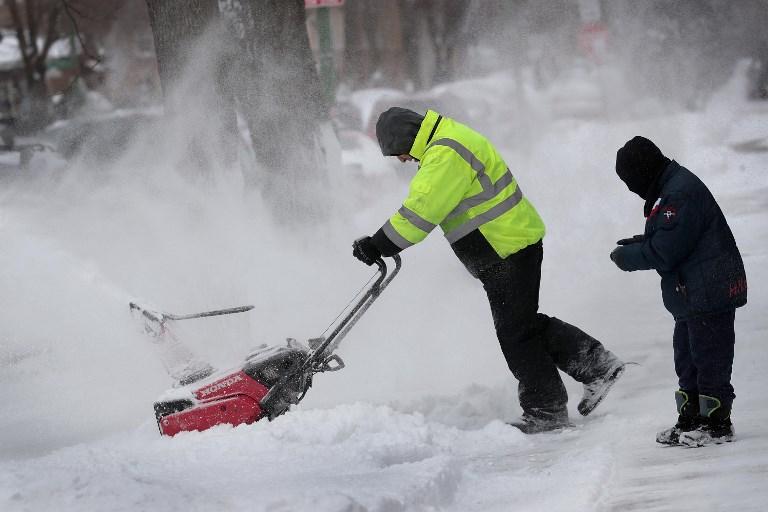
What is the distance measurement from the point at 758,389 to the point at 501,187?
1.78 m

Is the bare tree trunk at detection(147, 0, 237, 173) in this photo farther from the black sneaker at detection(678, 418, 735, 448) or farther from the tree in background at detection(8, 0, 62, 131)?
the tree in background at detection(8, 0, 62, 131)

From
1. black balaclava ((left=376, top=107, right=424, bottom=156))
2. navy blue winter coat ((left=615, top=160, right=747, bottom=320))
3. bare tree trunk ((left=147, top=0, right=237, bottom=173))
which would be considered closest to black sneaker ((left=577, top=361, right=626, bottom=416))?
navy blue winter coat ((left=615, top=160, right=747, bottom=320))

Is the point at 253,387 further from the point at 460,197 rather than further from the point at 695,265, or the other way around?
the point at 695,265

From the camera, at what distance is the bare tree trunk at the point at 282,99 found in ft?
32.4

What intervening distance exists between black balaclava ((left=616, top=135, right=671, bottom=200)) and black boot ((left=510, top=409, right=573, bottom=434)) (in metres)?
1.32

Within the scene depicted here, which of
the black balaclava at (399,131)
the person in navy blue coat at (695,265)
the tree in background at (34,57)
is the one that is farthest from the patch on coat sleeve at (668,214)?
the tree in background at (34,57)

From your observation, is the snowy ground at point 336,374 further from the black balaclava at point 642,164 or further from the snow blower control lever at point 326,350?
the black balaclava at point 642,164

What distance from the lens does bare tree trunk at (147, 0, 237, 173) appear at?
380 inches

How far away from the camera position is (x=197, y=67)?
9.66 m

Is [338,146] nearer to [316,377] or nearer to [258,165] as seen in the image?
[258,165]

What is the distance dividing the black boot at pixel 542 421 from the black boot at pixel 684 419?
716 mm

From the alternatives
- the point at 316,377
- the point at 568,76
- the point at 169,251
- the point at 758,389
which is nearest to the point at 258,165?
the point at 169,251

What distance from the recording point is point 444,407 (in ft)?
20.1

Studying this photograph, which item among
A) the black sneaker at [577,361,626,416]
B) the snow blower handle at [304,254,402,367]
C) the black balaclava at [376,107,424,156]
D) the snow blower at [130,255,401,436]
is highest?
the black balaclava at [376,107,424,156]
